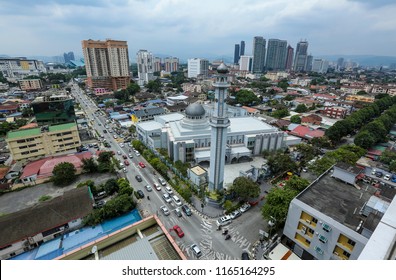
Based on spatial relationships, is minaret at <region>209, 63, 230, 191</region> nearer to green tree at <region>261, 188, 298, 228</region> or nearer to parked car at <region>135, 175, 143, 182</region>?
green tree at <region>261, 188, 298, 228</region>

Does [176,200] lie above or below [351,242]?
below

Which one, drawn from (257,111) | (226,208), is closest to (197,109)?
(226,208)

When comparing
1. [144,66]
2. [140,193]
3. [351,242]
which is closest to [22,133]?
[140,193]

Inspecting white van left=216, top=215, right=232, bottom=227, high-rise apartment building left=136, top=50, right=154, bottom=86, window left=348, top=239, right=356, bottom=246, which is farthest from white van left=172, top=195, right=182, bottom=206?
high-rise apartment building left=136, top=50, right=154, bottom=86

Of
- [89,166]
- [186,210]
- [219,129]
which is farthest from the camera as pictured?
[89,166]

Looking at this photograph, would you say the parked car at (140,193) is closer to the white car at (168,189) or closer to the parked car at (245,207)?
the white car at (168,189)

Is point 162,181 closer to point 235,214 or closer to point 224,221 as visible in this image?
point 224,221

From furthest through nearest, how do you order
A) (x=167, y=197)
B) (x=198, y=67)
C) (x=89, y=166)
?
(x=198, y=67), (x=89, y=166), (x=167, y=197)

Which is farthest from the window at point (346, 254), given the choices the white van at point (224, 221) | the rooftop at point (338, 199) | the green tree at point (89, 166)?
the green tree at point (89, 166)
